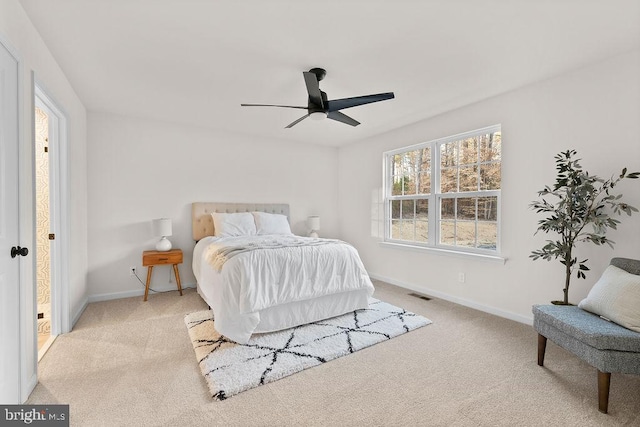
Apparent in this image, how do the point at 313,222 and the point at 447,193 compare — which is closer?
the point at 447,193

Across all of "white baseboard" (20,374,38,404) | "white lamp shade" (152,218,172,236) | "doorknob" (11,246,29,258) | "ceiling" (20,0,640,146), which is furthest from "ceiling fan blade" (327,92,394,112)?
"white baseboard" (20,374,38,404)

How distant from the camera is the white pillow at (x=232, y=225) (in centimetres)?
428

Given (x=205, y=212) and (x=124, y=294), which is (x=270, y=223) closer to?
(x=205, y=212)

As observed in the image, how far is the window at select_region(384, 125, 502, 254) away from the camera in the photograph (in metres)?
3.56

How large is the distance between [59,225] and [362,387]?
3059mm

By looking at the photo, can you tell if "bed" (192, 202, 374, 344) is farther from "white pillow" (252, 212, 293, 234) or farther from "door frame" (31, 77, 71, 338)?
"door frame" (31, 77, 71, 338)

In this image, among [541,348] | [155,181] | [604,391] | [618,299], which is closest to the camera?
[604,391]

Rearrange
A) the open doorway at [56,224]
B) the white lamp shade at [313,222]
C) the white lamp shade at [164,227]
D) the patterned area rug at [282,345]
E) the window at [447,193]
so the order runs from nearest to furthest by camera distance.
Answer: the patterned area rug at [282,345], the open doorway at [56,224], the window at [447,193], the white lamp shade at [164,227], the white lamp shade at [313,222]

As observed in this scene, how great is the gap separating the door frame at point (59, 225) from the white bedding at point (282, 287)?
4.13 ft

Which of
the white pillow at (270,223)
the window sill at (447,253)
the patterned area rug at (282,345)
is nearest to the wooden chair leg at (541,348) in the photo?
the patterned area rug at (282,345)

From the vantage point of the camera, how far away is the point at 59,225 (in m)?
2.81

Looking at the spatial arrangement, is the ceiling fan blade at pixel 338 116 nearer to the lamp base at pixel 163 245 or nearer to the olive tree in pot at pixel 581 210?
the olive tree in pot at pixel 581 210

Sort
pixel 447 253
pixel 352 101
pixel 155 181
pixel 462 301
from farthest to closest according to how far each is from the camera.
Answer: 1. pixel 155 181
2. pixel 447 253
3. pixel 462 301
4. pixel 352 101

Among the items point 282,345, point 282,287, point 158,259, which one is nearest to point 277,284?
point 282,287
